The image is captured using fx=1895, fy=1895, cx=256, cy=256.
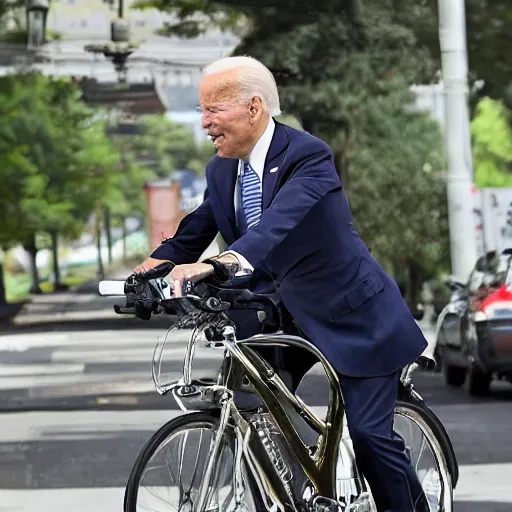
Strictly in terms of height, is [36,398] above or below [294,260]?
below

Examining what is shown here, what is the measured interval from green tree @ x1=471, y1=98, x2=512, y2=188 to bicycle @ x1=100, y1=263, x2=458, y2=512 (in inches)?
393

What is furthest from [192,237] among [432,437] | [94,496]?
[94,496]

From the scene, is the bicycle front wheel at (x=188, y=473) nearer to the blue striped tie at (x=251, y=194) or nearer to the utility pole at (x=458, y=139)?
the blue striped tie at (x=251, y=194)

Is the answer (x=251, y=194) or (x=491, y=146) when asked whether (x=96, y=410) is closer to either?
(x=491, y=146)

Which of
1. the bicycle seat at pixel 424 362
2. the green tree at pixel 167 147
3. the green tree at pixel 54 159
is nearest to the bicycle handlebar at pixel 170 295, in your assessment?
the bicycle seat at pixel 424 362

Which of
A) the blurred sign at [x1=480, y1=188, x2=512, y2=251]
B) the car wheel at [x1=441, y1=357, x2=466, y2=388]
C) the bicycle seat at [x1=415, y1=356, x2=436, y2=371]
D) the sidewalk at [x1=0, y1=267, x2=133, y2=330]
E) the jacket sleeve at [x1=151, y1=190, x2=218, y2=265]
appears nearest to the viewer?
the jacket sleeve at [x1=151, y1=190, x2=218, y2=265]

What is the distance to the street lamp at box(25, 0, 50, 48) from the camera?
583 inches

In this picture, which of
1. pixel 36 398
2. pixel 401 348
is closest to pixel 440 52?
pixel 36 398

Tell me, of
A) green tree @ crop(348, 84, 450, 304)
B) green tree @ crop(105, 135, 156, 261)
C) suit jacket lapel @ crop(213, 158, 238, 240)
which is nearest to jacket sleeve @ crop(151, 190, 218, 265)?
suit jacket lapel @ crop(213, 158, 238, 240)

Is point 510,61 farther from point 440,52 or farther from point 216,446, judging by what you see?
point 216,446

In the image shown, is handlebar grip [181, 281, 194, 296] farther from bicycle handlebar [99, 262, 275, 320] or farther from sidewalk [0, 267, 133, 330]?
sidewalk [0, 267, 133, 330]

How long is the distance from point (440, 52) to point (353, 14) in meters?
0.77

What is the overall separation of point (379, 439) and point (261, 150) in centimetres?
Answer: 84

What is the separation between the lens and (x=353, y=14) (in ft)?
50.2
